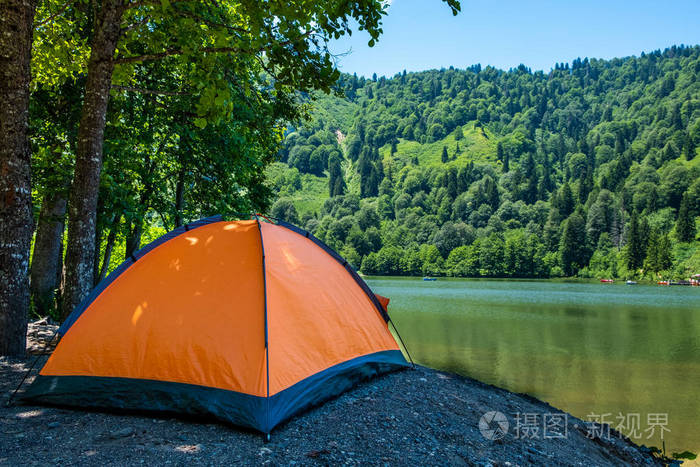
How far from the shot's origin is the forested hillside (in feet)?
284

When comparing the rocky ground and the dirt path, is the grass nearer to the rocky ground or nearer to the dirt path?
the rocky ground

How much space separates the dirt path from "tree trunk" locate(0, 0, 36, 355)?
0.73 m

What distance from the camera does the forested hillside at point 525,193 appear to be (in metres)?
86.4

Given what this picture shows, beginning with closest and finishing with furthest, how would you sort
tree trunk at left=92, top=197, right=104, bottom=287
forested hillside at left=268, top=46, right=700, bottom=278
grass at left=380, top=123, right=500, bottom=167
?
tree trunk at left=92, top=197, right=104, bottom=287 → forested hillside at left=268, top=46, right=700, bottom=278 → grass at left=380, top=123, right=500, bottom=167

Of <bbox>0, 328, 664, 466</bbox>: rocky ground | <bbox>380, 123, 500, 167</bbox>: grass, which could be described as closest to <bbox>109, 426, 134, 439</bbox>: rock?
<bbox>0, 328, 664, 466</bbox>: rocky ground

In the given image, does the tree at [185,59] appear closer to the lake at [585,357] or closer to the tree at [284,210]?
the lake at [585,357]

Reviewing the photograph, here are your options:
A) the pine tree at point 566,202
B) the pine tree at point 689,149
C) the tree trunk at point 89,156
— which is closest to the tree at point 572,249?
the pine tree at point 566,202

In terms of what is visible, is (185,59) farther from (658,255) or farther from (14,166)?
(658,255)

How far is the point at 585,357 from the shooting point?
49.0 ft

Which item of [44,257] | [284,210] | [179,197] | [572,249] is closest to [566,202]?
[572,249]

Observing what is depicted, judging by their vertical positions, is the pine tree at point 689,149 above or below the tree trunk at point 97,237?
above

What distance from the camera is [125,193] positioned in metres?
8.40

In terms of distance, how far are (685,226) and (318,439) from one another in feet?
317

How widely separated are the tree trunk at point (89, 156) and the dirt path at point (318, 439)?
52.6 inches
